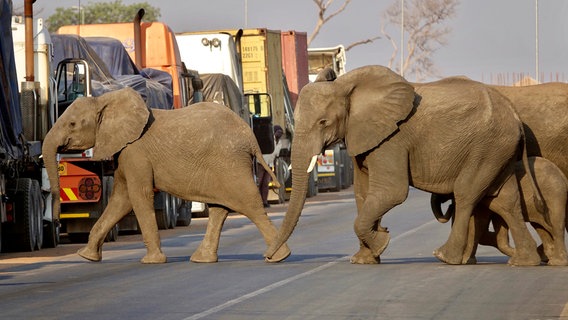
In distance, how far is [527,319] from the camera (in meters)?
12.4

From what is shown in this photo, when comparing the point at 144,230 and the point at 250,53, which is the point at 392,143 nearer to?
the point at 144,230

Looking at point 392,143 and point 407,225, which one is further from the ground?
point 392,143

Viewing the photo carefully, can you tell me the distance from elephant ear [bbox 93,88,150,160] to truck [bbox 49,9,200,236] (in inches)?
197

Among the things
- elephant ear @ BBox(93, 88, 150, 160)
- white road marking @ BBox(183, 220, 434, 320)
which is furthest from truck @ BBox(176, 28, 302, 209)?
white road marking @ BBox(183, 220, 434, 320)

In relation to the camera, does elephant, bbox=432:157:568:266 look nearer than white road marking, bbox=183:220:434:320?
No

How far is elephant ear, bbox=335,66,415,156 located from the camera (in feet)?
57.4

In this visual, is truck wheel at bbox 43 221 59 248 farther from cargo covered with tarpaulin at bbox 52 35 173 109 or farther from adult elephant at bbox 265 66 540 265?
adult elephant at bbox 265 66 540 265

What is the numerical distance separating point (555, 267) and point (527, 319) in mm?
5077

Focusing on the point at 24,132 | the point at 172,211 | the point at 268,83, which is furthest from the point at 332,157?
the point at 24,132

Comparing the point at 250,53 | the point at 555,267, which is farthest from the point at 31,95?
the point at 250,53

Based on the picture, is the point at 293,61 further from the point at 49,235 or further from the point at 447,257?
the point at 447,257

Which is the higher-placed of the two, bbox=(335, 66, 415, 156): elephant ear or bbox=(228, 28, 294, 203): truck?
bbox=(335, 66, 415, 156): elephant ear

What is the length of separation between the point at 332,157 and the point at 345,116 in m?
31.0

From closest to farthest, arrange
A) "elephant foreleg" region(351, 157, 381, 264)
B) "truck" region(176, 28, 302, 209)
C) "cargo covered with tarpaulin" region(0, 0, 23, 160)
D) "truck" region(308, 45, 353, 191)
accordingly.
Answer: "elephant foreleg" region(351, 157, 381, 264) → "cargo covered with tarpaulin" region(0, 0, 23, 160) → "truck" region(176, 28, 302, 209) → "truck" region(308, 45, 353, 191)
